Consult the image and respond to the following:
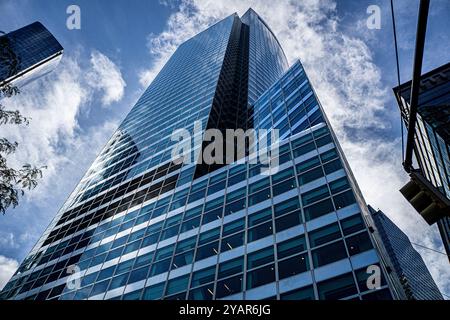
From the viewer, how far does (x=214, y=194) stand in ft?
106

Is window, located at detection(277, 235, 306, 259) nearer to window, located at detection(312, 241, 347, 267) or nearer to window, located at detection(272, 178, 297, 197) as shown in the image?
window, located at detection(312, 241, 347, 267)

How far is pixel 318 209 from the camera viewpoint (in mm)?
23875

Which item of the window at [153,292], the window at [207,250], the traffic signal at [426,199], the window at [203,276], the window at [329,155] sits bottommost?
the traffic signal at [426,199]

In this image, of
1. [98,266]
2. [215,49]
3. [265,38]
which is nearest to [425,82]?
[98,266]

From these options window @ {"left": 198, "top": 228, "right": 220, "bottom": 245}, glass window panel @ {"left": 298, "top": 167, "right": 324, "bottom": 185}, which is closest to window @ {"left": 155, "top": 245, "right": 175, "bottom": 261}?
window @ {"left": 198, "top": 228, "right": 220, "bottom": 245}

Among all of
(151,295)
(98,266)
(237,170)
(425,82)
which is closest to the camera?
(151,295)

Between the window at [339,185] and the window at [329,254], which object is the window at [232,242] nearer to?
the window at [329,254]

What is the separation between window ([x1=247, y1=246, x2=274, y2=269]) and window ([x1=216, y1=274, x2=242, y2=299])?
4.11 feet

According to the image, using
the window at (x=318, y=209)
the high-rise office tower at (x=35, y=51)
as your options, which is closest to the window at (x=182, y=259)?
the window at (x=318, y=209)

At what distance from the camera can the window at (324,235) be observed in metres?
21.3

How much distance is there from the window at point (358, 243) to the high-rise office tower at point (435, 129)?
54.9ft

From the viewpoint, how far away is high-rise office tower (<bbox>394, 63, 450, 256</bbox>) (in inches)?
1353
